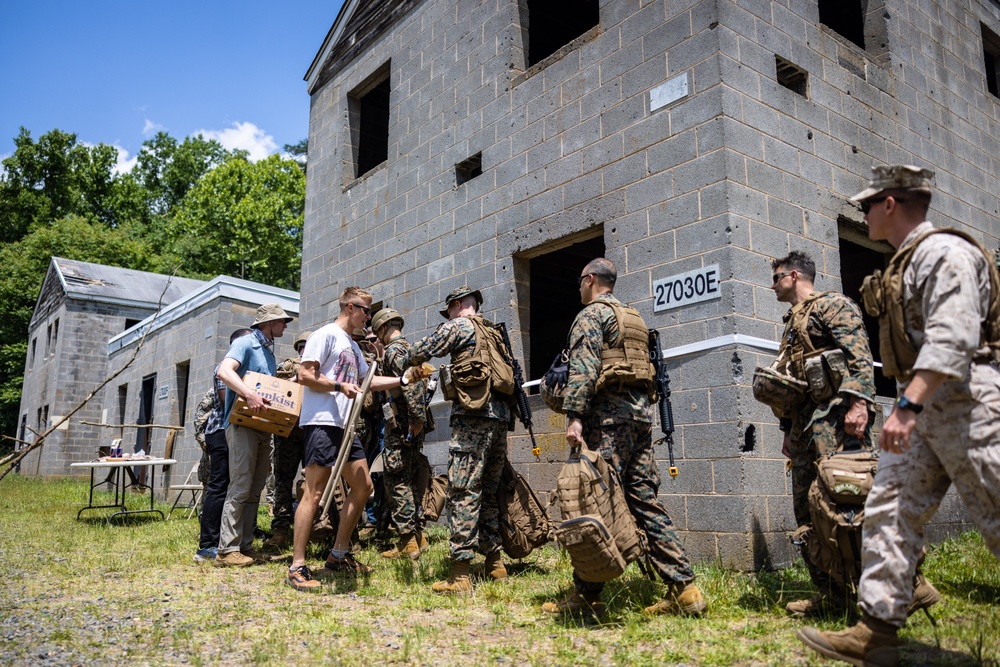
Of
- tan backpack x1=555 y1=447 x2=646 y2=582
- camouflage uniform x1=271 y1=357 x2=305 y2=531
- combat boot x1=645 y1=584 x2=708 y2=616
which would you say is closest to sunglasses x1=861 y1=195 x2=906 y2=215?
tan backpack x1=555 y1=447 x2=646 y2=582

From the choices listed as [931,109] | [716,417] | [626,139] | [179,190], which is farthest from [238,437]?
[179,190]

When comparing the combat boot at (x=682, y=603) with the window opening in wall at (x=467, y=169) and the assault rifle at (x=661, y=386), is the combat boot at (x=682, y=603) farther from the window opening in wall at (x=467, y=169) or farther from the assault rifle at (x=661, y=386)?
the window opening in wall at (x=467, y=169)

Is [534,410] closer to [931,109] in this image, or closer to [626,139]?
[626,139]

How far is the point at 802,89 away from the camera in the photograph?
641 centimetres

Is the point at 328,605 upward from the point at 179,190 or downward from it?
downward

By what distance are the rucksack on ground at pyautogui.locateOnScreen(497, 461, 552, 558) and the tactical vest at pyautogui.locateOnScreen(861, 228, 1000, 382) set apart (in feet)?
9.16

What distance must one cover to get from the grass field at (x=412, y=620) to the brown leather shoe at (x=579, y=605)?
0.22 ft

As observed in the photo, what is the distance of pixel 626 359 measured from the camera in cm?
405

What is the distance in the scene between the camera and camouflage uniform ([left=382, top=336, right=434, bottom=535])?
20.0 feet

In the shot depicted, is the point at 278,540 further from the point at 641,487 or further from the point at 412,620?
the point at 641,487

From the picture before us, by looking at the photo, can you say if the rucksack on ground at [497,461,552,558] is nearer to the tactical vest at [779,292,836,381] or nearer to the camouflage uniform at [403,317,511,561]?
the camouflage uniform at [403,317,511,561]

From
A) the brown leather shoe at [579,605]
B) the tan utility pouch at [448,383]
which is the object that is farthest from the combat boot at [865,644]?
the tan utility pouch at [448,383]

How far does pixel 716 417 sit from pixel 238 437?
11.9 ft

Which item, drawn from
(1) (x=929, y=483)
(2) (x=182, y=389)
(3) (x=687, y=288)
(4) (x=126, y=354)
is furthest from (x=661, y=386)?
(4) (x=126, y=354)
